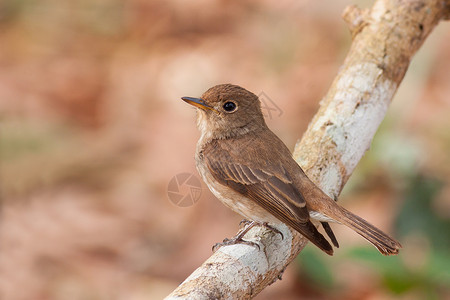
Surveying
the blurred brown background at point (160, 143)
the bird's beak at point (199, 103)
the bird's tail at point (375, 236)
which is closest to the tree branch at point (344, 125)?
the bird's tail at point (375, 236)

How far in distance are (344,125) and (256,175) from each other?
66cm

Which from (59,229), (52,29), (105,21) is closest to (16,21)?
(52,29)

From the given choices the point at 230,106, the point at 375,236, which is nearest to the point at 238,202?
the point at 230,106

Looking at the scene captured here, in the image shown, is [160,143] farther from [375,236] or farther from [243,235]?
[375,236]

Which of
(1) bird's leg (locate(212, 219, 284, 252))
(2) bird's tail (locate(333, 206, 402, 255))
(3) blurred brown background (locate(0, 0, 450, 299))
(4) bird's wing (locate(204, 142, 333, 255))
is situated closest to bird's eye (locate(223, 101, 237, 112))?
(4) bird's wing (locate(204, 142, 333, 255))

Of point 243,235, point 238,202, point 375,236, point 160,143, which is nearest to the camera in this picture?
point 375,236

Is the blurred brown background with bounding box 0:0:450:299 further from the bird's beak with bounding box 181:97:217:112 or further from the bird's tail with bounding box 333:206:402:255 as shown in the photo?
the bird's beak with bounding box 181:97:217:112

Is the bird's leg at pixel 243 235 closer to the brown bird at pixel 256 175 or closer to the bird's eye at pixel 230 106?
the brown bird at pixel 256 175

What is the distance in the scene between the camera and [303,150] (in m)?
4.06

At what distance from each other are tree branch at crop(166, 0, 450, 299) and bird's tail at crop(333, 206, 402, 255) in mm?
316

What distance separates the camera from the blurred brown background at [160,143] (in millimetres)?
5758

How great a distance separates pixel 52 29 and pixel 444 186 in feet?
16.7

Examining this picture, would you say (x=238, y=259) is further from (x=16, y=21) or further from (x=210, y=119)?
(x=16, y=21)

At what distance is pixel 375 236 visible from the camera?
3.41m
